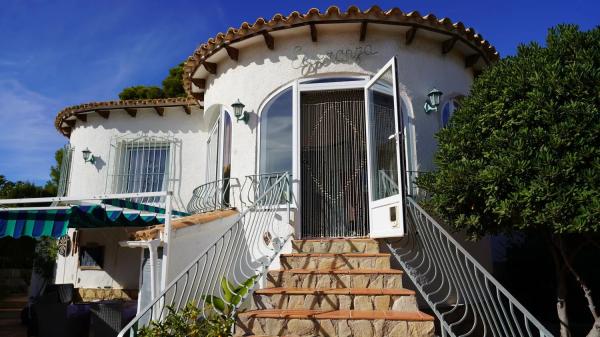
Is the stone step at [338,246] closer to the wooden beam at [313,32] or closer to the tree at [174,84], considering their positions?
the wooden beam at [313,32]

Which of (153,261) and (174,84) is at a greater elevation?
(174,84)

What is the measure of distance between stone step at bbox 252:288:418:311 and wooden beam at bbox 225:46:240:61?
586 cm

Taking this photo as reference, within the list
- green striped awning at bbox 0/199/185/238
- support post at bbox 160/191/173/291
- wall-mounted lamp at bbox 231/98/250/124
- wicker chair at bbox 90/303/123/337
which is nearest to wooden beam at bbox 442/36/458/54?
wall-mounted lamp at bbox 231/98/250/124

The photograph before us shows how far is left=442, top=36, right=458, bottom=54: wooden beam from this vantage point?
873 centimetres

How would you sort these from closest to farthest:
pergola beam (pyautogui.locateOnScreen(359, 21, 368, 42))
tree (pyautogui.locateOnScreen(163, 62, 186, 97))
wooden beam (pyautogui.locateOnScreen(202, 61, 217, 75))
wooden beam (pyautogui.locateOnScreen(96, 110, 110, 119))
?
1. pergola beam (pyautogui.locateOnScreen(359, 21, 368, 42))
2. wooden beam (pyautogui.locateOnScreen(202, 61, 217, 75))
3. wooden beam (pyautogui.locateOnScreen(96, 110, 110, 119))
4. tree (pyautogui.locateOnScreen(163, 62, 186, 97))

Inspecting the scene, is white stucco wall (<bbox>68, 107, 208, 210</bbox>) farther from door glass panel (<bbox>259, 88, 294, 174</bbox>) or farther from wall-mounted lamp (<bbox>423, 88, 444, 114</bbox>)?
wall-mounted lamp (<bbox>423, 88, 444, 114</bbox>)

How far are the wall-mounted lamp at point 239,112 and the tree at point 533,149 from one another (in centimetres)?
437

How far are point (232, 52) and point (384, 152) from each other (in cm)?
449

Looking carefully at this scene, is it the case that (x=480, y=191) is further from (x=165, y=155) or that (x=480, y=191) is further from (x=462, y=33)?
(x=165, y=155)

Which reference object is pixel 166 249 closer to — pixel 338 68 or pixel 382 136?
pixel 382 136

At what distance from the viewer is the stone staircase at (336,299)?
4.80m

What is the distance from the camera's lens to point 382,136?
7398 mm

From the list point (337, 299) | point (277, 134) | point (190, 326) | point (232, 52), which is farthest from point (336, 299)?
point (232, 52)

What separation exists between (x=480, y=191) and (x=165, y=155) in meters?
9.85
